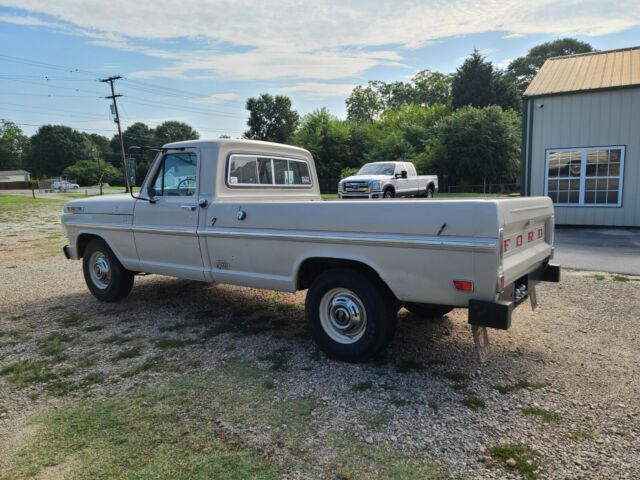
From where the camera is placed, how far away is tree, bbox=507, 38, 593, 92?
6141 centimetres

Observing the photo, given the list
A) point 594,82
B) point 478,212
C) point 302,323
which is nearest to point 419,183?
point 594,82

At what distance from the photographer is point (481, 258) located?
332cm

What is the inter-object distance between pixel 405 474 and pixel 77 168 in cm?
9613

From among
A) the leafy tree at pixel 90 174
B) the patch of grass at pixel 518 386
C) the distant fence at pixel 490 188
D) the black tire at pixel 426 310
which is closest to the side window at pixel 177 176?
the black tire at pixel 426 310

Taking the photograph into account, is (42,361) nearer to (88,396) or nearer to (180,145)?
(88,396)

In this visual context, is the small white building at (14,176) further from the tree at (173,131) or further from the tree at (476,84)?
the tree at (476,84)

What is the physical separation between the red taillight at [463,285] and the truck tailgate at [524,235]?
29 cm

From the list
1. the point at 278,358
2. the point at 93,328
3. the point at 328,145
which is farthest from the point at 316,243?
the point at 328,145

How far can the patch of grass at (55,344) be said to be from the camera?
466 centimetres

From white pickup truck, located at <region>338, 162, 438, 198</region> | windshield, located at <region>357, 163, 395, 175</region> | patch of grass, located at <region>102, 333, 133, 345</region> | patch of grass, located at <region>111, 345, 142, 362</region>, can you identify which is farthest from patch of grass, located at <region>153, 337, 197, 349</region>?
windshield, located at <region>357, 163, 395, 175</region>

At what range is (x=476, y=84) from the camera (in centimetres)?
4569

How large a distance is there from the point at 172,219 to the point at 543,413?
13.4 feet

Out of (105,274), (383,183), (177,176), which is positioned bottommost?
(105,274)

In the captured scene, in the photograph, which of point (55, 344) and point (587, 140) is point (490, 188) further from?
point (55, 344)
